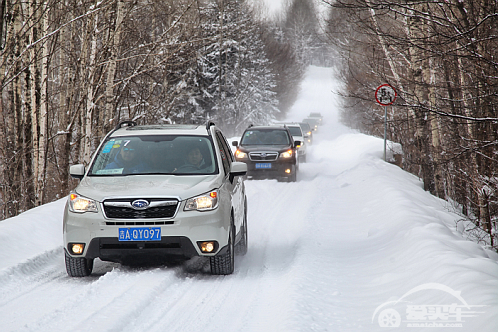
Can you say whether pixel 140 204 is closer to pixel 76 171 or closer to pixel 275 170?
pixel 76 171

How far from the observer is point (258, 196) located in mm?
12984

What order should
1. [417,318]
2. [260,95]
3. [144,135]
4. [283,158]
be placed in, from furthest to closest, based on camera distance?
[260,95] → [283,158] → [144,135] → [417,318]

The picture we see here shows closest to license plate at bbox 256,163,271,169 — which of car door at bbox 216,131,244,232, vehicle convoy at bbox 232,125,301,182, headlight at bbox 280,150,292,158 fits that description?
vehicle convoy at bbox 232,125,301,182

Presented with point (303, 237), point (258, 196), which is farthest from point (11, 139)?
point (303, 237)

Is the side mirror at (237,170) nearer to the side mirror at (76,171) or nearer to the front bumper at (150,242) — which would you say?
the front bumper at (150,242)

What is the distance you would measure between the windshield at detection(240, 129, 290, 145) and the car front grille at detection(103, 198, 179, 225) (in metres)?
11.3

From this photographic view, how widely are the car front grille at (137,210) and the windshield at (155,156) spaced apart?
0.87 metres

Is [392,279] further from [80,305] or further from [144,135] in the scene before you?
[144,135]

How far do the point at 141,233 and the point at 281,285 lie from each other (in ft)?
5.40

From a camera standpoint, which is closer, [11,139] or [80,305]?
[80,305]

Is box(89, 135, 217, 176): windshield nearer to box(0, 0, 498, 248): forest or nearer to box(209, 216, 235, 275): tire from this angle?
box(209, 216, 235, 275): tire

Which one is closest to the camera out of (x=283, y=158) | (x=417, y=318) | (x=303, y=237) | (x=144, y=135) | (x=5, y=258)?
(x=417, y=318)

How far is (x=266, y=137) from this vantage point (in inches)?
661

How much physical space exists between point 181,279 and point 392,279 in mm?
2379
